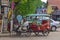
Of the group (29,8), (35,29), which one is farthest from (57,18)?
(35,29)

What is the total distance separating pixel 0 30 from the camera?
86.2 ft

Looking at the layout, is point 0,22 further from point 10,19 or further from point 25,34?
point 25,34

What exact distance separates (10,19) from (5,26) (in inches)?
56.9

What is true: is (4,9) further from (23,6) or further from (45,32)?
(45,32)

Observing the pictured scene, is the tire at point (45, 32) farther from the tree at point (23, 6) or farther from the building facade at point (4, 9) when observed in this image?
the building facade at point (4, 9)

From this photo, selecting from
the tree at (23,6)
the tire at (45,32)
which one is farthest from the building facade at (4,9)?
the tire at (45,32)

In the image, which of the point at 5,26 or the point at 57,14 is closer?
the point at 5,26

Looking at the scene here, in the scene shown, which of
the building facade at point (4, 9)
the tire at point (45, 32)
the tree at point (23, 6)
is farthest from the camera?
the building facade at point (4, 9)

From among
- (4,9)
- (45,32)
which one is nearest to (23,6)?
(4,9)

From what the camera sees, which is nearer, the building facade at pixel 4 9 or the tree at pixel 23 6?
the tree at pixel 23 6

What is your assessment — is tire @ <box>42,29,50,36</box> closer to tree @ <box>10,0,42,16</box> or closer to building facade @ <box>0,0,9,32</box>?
tree @ <box>10,0,42,16</box>

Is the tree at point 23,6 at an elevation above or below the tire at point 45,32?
above

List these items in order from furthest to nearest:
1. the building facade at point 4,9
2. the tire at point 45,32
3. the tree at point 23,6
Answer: the building facade at point 4,9 < the tree at point 23,6 < the tire at point 45,32

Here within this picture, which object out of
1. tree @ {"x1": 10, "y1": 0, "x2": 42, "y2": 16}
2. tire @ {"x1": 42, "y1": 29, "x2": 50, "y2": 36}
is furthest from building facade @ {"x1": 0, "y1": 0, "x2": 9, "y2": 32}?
tire @ {"x1": 42, "y1": 29, "x2": 50, "y2": 36}
